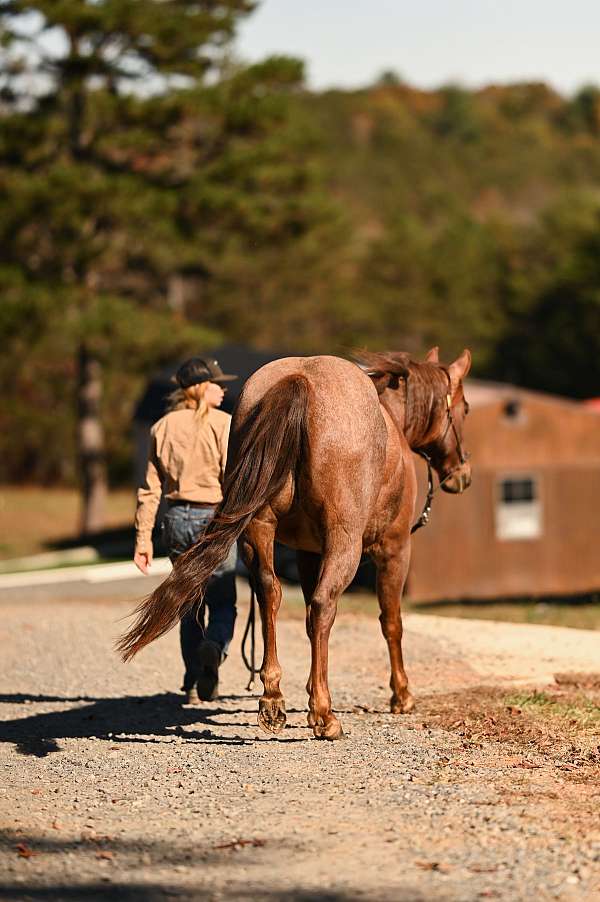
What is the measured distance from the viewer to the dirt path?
475cm

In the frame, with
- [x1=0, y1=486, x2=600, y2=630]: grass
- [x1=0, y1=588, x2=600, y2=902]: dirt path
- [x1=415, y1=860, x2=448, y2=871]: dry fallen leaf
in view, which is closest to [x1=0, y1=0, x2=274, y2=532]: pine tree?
[x1=0, y1=486, x2=600, y2=630]: grass

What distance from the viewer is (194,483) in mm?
8180

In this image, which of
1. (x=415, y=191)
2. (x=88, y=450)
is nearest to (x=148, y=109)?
(x=88, y=450)

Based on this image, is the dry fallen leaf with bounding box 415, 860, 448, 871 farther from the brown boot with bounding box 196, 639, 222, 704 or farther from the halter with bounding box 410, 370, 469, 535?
the halter with bounding box 410, 370, 469, 535

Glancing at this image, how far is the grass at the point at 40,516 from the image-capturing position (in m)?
36.6

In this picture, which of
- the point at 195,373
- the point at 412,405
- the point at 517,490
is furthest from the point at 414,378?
the point at 517,490

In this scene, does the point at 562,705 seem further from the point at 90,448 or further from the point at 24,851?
the point at 90,448

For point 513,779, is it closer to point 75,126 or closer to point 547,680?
point 547,680

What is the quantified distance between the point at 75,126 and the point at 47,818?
28.1 meters

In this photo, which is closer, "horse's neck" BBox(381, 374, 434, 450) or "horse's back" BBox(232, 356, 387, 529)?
"horse's back" BBox(232, 356, 387, 529)

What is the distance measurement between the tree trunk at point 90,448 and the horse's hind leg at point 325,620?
27.5m

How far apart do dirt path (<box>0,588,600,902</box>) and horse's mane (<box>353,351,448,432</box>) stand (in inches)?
70.3

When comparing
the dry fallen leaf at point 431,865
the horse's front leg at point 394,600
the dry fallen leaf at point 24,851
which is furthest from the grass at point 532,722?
the dry fallen leaf at point 24,851

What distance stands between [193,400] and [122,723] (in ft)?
6.63
